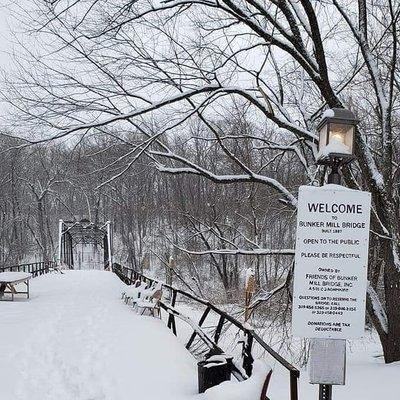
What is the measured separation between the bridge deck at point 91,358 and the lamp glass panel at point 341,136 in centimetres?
309

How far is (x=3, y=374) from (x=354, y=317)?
4316 millimetres

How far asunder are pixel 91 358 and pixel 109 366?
1.76ft

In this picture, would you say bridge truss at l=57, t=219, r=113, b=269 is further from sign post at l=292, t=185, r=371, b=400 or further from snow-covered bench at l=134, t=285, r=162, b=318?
sign post at l=292, t=185, r=371, b=400

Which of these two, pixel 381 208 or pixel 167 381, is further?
pixel 381 208

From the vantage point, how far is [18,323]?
30.6ft

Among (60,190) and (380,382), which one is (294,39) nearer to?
(380,382)

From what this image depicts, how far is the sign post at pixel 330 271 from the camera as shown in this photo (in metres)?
3.63

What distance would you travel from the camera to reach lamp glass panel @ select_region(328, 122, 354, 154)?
4074 mm

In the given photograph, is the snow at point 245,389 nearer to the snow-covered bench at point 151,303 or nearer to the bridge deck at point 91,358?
the bridge deck at point 91,358

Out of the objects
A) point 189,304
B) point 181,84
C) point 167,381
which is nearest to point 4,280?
point 181,84

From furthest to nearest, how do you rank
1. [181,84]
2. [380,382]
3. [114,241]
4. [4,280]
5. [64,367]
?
[114,241], [4,280], [181,84], [380,382], [64,367]

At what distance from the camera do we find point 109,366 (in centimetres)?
620

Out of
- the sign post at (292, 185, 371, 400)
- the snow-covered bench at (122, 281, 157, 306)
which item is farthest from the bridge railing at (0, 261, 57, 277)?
the sign post at (292, 185, 371, 400)

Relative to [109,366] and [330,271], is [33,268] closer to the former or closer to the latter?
[109,366]
